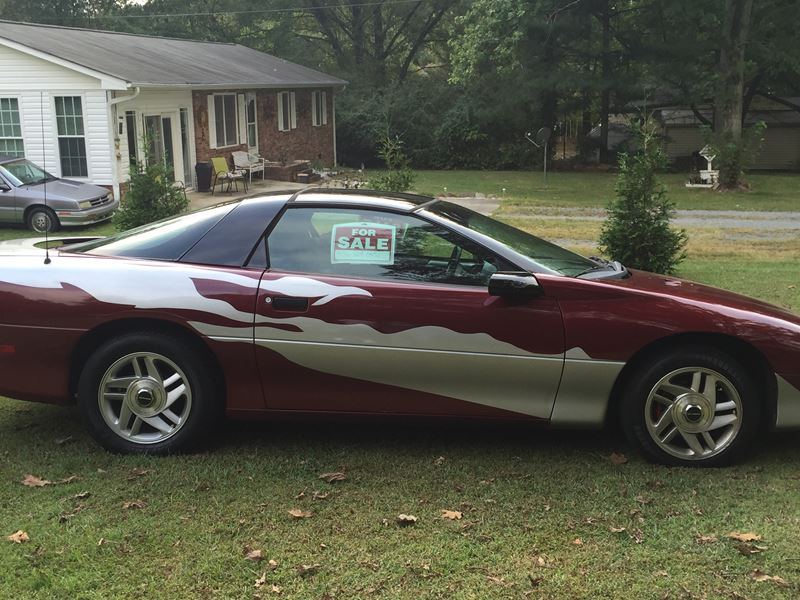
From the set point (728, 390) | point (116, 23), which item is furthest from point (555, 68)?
point (728, 390)

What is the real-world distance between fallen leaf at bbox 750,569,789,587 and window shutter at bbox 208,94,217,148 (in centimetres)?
2193

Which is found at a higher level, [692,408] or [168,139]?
[168,139]

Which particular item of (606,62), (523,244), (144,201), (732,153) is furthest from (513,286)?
(606,62)

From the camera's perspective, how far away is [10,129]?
1859cm


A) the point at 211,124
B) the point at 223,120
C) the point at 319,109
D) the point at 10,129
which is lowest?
the point at 10,129

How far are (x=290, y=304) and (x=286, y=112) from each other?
1040 inches

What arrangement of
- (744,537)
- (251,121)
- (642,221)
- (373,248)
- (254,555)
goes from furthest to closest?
(251,121), (642,221), (373,248), (744,537), (254,555)

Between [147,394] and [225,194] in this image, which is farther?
[225,194]

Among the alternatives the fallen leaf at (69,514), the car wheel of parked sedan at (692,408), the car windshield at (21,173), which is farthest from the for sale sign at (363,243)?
the car windshield at (21,173)

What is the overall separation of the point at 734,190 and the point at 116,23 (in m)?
30.8

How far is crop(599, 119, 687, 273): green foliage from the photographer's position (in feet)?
30.0

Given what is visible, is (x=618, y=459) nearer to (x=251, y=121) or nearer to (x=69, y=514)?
(x=69, y=514)

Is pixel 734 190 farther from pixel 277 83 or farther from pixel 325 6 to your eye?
pixel 325 6

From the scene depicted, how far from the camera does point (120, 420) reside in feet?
13.9
